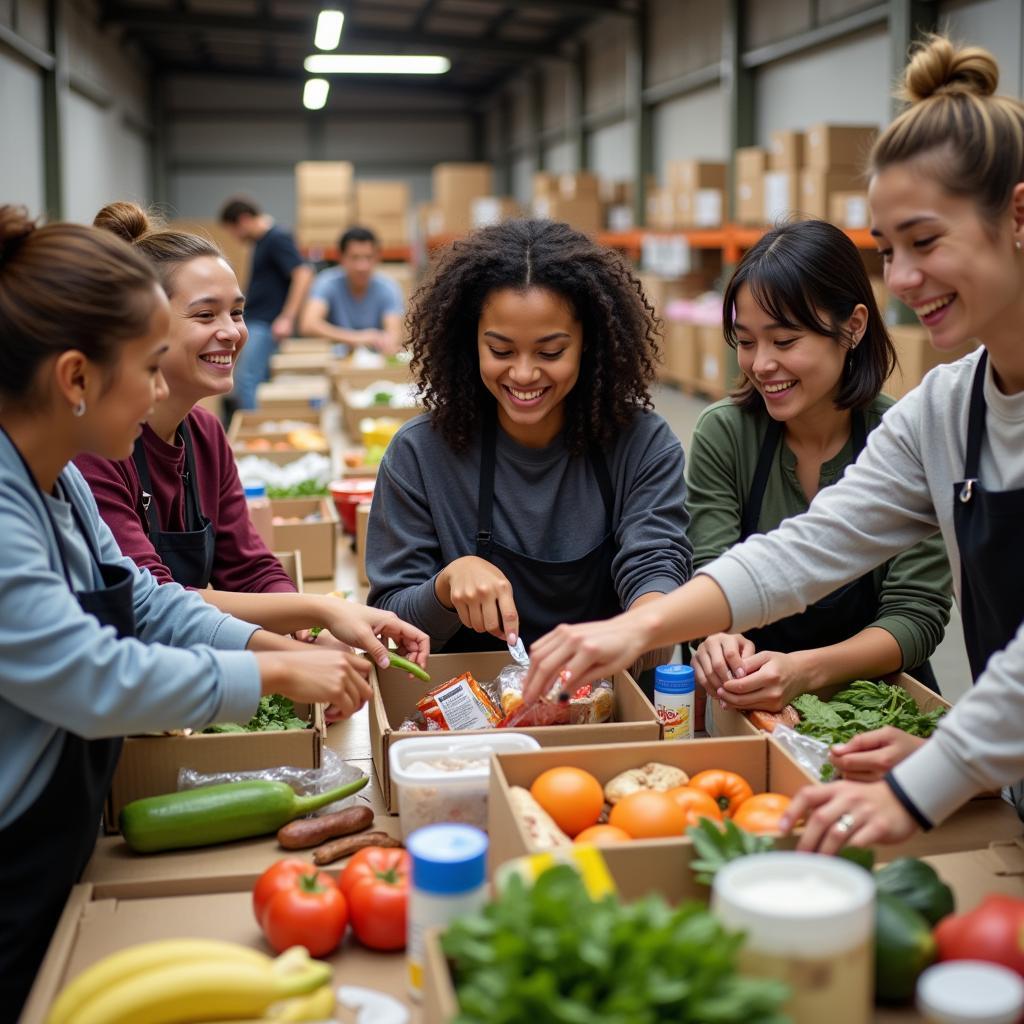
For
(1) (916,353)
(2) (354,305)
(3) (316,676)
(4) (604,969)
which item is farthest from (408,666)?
(2) (354,305)

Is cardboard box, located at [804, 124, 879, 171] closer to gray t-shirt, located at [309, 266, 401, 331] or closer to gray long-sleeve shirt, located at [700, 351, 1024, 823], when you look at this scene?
gray t-shirt, located at [309, 266, 401, 331]

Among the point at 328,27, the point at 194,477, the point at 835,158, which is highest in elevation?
the point at 328,27

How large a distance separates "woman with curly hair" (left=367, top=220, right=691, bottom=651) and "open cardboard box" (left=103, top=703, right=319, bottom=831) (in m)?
0.53

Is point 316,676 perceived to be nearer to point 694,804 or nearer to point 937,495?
point 694,804

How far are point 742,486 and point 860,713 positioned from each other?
72 cm

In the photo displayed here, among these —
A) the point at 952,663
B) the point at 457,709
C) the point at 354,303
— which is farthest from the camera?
the point at 354,303

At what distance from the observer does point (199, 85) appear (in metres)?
20.1

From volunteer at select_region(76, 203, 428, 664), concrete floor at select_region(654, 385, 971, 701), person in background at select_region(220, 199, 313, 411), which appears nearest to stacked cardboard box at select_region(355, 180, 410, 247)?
person in background at select_region(220, 199, 313, 411)

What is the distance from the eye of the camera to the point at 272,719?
2.04 m

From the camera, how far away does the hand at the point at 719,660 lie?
2.16 m

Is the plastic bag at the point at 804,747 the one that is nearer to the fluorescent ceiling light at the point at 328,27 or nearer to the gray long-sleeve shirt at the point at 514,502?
the gray long-sleeve shirt at the point at 514,502

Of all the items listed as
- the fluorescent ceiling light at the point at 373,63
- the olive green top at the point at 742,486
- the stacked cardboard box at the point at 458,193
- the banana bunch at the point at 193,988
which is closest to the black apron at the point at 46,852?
the banana bunch at the point at 193,988

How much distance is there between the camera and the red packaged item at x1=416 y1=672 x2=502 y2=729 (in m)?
2.01

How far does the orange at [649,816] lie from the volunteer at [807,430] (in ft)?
2.33
